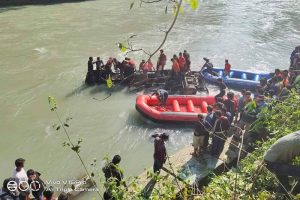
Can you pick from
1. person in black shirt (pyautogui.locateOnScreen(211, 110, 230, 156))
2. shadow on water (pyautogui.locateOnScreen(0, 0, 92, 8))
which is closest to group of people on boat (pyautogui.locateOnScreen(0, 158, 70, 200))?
person in black shirt (pyautogui.locateOnScreen(211, 110, 230, 156))

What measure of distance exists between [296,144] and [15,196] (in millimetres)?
5041

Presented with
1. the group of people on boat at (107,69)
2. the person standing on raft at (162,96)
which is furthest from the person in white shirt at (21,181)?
the group of people on boat at (107,69)

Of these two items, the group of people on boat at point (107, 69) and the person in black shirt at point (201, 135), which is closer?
the person in black shirt at point (201, 135)

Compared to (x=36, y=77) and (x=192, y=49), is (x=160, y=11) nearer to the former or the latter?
(x=192, y=49)

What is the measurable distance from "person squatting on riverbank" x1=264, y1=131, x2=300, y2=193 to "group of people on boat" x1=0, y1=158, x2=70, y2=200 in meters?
3.63

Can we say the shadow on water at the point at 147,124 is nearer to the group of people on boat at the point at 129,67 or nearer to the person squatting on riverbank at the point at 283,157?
the group of people on boat at the point at 129,67

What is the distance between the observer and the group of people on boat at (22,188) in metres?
7.03

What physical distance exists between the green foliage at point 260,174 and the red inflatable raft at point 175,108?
515 cm

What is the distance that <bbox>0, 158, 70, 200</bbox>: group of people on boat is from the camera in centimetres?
703


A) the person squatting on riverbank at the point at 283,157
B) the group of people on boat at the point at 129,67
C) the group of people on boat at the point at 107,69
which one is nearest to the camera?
the person squatting on riverbank at the point at 283,157

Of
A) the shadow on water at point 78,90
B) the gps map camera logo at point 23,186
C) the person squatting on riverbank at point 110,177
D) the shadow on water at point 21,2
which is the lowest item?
the shadow on water at point 78,90

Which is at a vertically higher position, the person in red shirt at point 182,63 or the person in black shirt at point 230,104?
the person in black shirt at point 230,104

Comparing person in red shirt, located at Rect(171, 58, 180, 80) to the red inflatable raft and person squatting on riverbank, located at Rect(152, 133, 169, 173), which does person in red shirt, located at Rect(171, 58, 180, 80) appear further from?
person squatting on riverbank, located at Rect(152, 133, 169, 173)

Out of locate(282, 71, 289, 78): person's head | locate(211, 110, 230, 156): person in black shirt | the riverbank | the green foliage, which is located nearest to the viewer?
the green foliage
